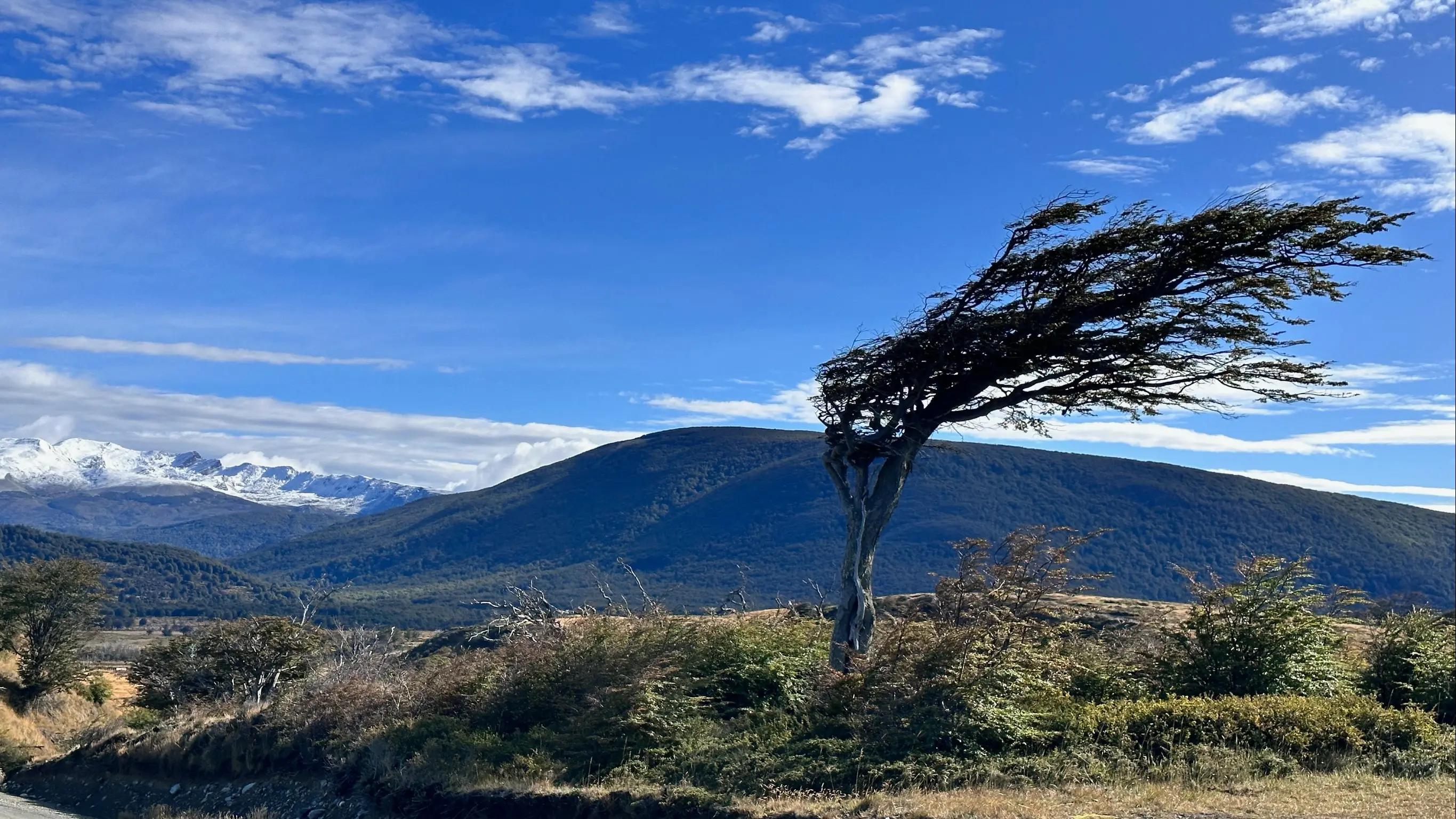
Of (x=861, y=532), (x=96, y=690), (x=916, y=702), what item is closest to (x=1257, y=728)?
(x=916, y=702)

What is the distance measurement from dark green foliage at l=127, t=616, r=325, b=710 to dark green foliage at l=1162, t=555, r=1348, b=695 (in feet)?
60.8

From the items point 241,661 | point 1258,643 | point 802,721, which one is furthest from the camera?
point 241,661

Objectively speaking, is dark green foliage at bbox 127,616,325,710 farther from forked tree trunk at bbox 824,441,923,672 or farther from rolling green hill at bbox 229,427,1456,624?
rolling green hill at bbox 229,427,1456,624

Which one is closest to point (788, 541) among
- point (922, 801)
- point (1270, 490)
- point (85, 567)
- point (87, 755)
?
point (1270, 490)

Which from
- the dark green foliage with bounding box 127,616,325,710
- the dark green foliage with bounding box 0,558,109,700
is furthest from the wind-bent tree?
the dark green foliage with bounding box 0,558,109,700

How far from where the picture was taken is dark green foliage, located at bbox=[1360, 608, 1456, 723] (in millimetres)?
14516

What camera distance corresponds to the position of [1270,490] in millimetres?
140750

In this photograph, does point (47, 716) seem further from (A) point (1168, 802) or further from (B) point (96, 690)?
(A) point (1168, 802)

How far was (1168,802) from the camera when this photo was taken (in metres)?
9.63

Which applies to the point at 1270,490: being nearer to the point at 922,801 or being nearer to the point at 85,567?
the point at 85,567

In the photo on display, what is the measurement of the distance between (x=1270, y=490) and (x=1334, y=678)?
141 meters

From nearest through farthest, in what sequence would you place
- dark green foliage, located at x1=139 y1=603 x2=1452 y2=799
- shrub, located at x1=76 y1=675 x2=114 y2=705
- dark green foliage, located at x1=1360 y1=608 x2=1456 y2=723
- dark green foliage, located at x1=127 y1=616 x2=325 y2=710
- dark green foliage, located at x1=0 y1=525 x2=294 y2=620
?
1. dark green foliage, located at x1=139 y1=603 x2=1452 y2=799
2. dark green foliage, located at x1=1360 y1=608 x2=1456 y2=723
3. dark green foliage, located at x1=127 y1=616 x2=325 y2=710
4. shrub, located at x1=76 y1=675 x2=114 y2=705
5. dark green foliage, located at x1=0 y1=525 x2=294 y2=620

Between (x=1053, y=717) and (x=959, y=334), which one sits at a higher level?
(x=959, y=334)

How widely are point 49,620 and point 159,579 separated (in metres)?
155
